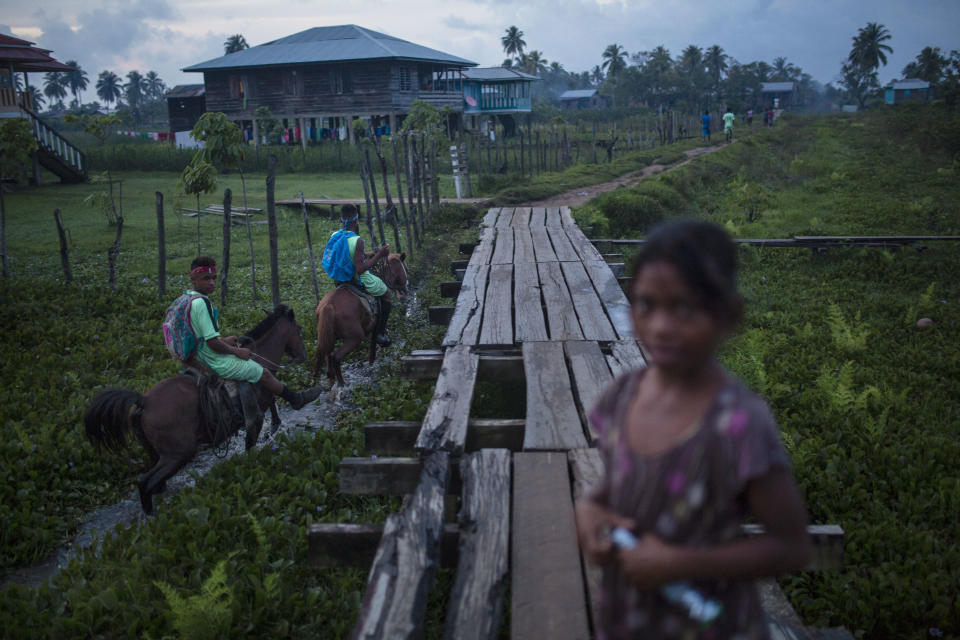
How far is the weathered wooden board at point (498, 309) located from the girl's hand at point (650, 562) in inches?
148

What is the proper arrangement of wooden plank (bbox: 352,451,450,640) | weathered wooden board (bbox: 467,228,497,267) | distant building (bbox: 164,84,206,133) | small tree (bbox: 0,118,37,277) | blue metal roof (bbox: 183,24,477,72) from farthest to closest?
distant building (bbox: 164,84,206,133) → blue metal roof (bbox: 183,24,477,72) → small tree (bbox: 0,118,37,277) → weathered wooden board (bbox: 467,228,497,267) → wooden plank (bbox: 352,451,450,640)

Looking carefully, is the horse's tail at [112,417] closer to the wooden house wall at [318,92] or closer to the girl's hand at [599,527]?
the girl's hand at [599,527]

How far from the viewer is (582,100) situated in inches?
3575

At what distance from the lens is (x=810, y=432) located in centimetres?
566

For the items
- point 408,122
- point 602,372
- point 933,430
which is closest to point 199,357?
point 602,372

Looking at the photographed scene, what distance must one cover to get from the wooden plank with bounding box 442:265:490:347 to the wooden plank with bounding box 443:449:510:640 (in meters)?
2.04

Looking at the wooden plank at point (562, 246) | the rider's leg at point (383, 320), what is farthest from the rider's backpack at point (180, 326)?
the wooden plank at point (562, 246)

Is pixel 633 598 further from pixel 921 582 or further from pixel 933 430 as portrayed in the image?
pixel 933 430

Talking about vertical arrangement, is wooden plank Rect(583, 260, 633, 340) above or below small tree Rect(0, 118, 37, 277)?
below

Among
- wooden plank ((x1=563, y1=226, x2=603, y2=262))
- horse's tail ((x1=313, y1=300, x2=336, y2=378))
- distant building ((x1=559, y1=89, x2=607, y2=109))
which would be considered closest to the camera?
horse's tail ((x1=313, y1=300, x2=336, y2=378))

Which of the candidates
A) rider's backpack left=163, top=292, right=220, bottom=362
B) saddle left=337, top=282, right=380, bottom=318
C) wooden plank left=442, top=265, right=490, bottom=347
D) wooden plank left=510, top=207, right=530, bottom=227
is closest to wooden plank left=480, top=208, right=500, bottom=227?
wooden plank left=510, top=207, right=530, bottom=227

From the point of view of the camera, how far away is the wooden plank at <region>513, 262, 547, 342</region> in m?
5.62

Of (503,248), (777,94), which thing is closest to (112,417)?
(503,248)

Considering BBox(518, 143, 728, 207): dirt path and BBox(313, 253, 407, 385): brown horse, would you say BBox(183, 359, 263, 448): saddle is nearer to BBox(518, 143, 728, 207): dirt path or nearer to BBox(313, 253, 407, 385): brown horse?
BBox(313, 253, 407, 385): brown horse
